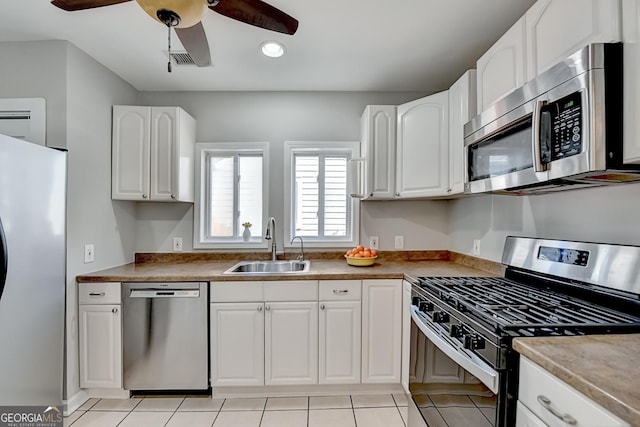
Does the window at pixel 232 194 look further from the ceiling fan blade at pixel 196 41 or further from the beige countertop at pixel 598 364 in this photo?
the beige countertop at pixel 598 364

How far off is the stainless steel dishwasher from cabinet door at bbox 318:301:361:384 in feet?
2.59

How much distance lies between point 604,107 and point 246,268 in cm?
238

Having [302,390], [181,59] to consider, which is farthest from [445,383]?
[181,59]

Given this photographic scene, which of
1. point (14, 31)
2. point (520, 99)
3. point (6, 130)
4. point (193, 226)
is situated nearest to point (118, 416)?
point (193, 226)

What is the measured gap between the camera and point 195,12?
1223 millimetres

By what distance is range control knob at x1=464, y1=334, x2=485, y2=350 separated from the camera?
1089 mm

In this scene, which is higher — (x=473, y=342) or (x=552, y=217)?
(x=552, y=217)

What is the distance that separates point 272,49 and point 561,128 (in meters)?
1.69

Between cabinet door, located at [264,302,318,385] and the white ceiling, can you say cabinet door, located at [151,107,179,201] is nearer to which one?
the white ceiling

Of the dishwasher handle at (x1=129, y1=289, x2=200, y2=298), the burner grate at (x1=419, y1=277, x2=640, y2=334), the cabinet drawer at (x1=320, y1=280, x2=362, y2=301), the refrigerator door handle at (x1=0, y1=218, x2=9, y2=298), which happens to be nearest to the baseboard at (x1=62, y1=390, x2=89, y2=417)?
the dishwasher handle at (x1=129, y1=289, x2=200, y2=298)

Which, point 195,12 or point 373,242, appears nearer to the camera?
point 195,12

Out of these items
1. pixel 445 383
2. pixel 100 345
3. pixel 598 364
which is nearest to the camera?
pixel 598 364

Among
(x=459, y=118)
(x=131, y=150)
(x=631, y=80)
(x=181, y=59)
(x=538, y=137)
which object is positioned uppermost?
(x=181, y=59)

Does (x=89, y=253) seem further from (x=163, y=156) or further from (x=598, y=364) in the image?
(x=598, y=364)
